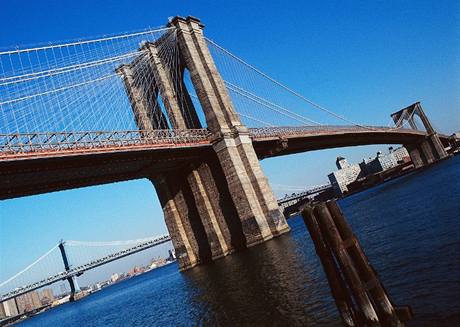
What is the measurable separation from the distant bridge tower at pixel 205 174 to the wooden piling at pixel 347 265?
75.5 ft

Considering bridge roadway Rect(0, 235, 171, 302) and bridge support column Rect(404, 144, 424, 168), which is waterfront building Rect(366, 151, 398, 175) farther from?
bridge roadway Rect(0, 235, 171, 302)

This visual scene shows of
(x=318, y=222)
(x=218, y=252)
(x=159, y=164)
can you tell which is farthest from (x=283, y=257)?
(x=159, y=164)

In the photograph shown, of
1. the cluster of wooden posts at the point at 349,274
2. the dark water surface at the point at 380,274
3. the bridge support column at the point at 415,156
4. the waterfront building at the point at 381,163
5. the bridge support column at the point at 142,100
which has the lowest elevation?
the dark water surface at the point at 380,274

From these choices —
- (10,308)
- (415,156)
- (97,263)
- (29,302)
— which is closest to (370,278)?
(415,156)

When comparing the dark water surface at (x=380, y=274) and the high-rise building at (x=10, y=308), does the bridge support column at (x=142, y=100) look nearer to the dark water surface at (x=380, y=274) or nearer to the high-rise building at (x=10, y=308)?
the dark water surface at (x=380, y=274)

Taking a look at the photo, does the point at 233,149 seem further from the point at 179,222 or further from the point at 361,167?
the point at 361,167

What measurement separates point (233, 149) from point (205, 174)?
13.1 ft

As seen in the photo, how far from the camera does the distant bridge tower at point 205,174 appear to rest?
3139cm

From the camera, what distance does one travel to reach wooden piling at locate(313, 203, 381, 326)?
6.99 metres

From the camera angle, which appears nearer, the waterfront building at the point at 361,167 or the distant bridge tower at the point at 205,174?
the distant bridge tower at the point at 205,174

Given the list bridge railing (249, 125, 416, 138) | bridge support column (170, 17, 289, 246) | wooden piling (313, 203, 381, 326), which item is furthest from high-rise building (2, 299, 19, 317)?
wooden piling (313, 203, 381, 326)

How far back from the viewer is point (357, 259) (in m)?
7.17

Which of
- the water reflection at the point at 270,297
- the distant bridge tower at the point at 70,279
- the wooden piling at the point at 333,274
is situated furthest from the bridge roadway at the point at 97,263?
the wooden piling at the point at 333,274

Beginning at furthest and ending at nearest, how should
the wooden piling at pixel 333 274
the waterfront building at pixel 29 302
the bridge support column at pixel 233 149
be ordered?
the waterfront building at pixel 29 302
the bridge support column at pixel 233 149
the wooden piling at pixel 333 274
